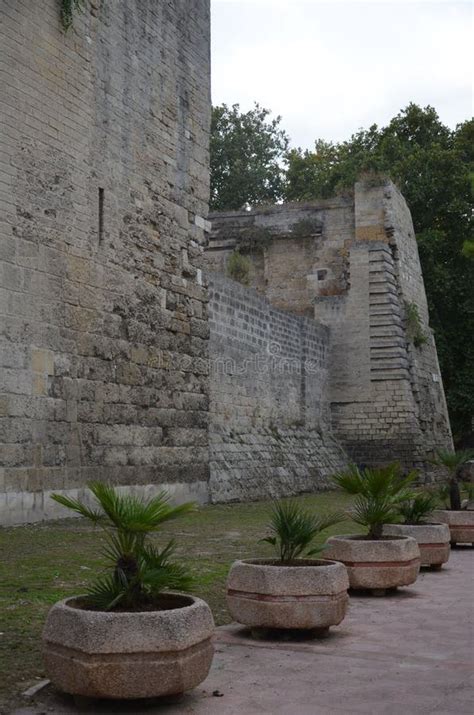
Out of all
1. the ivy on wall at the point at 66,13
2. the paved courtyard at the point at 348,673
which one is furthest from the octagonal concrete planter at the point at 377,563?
the ivy on wall at the point at 66,13

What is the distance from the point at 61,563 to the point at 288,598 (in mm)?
3035

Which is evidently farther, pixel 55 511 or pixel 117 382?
pixel 117 382

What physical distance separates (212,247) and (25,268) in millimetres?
15106

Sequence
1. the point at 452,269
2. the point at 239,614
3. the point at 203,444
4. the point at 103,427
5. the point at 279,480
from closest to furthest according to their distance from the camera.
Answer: the point at 239,614 < the point at 103,427 < the point at 203,444 < the point at 279,480 < the point at 452,269

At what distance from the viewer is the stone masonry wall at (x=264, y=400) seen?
1736cm

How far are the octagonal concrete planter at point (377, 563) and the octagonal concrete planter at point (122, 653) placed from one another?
3.21 m

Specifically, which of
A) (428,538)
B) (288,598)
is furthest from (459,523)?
(288,598)

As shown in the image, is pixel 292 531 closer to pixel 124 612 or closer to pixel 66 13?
pixel 124 612

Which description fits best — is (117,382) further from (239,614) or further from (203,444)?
(239,614)

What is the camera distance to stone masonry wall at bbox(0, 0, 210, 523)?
431 inches

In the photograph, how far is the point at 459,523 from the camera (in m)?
10.7

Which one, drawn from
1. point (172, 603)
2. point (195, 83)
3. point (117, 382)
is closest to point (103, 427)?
point (117, 382)

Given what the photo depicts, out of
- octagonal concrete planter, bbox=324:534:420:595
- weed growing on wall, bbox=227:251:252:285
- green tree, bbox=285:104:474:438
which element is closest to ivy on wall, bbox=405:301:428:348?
weed growing on wall, bbox=227:251:252:285

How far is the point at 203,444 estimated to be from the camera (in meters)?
15.0
